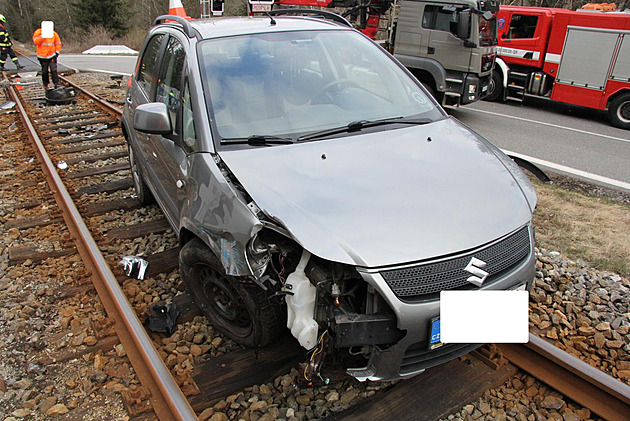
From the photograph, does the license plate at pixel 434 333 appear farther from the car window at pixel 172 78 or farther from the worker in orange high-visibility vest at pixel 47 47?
the worker in orange high-visibility vest at pixel 47 47

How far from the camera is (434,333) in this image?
2.26 metres

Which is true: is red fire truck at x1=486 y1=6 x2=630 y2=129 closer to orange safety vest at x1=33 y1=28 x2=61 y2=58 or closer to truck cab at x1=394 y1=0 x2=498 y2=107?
truck cab at x1=394 y1=0 x2=498 y2=107

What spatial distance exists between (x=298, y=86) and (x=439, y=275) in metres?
1.77

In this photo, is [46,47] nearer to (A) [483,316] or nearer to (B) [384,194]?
(B) [384,194]

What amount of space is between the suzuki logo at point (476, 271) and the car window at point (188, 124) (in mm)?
1775

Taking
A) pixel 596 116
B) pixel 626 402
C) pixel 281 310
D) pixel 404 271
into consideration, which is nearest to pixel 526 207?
pixel 404 271

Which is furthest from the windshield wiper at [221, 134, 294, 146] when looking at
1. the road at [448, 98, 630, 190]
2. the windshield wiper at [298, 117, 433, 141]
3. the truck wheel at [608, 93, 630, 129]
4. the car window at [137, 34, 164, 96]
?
the truck wheel at [608, 93, 630, 129]

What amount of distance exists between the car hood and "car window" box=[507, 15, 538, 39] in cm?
1099

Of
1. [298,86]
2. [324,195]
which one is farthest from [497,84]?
[324,195]

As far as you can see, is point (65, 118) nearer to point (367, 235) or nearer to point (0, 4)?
point (367, 235)

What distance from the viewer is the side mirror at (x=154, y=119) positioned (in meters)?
3.10

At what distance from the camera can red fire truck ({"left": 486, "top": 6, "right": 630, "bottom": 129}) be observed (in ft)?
35.7

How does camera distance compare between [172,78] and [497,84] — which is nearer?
[172,78]

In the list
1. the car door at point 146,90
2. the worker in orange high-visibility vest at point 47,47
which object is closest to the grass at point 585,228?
the car door at point 146,90
